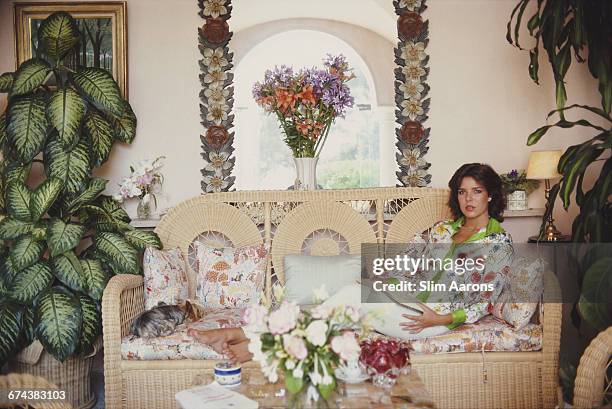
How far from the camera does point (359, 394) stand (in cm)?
204

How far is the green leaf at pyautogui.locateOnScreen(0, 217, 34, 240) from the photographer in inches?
122

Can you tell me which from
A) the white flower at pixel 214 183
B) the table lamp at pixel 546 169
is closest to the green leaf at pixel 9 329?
the white flower at pixel 214 183

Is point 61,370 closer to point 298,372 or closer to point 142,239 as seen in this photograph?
point 142,239

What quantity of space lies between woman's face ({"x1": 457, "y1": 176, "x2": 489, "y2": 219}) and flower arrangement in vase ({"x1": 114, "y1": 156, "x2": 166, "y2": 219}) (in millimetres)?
1799

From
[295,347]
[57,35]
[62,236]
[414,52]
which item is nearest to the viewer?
[295,347]

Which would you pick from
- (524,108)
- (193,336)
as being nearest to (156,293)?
(193,336)

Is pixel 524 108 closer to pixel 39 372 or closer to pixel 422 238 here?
pixel 422 238

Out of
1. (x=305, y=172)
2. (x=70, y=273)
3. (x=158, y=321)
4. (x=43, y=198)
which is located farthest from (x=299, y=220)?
(x=43, y=198)

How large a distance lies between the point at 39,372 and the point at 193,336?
940 millimetres

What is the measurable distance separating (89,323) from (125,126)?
4.22 ft

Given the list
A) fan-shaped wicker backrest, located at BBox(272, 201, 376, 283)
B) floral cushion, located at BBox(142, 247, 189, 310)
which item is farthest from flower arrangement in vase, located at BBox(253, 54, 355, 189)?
floral cushion, located at BBox(142, 247, 189, 310)

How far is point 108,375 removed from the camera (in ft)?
9.35

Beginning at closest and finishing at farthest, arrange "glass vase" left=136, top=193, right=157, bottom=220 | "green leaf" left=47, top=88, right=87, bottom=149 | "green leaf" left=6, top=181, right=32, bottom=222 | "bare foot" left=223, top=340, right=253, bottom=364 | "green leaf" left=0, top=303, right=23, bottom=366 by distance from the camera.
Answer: "bare foot" left=223, top=340, right=253, bottom=364
"green leaf" left=0, top=303, right=23, bottom=366
"green leaf" left=6, top=181, right=32, bottom=222
"green leaf" left=47, top=88, right=87, bottom=149
"glass vase" left=136, top=193, right=157, bottom=220

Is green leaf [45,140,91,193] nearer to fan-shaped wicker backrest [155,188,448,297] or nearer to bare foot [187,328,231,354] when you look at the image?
fan-shaped wicker backrest [155,188,448,297]
